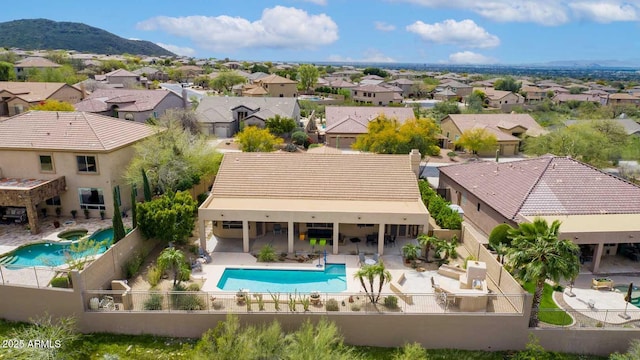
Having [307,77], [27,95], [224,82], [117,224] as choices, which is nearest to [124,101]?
[27,95]

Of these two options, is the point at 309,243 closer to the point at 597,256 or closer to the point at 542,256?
the point at 542,256

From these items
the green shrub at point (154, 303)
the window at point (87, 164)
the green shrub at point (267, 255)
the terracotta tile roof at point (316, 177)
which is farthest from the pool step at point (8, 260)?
the green shrub at point (267, 255)

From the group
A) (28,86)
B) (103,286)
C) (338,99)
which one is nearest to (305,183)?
(103,286)

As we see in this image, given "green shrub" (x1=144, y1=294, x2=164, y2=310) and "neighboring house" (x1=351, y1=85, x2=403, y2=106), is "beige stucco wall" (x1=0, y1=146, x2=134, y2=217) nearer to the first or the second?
"green shrub" (x1=144, y1=294, x2=164, y2=310)

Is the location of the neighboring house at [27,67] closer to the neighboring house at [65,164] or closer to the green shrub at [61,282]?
the neighboring house at [65,164]

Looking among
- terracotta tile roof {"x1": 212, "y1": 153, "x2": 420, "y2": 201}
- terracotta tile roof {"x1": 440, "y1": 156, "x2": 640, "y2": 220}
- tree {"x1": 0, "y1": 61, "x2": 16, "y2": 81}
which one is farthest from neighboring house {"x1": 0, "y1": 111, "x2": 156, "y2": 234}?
tree {"x1": 0, "y1": 61, "x2": 16, "y2": 81}

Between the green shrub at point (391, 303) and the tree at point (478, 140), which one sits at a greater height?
the tree at point (478, 140)

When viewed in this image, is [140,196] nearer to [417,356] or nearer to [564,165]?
[417,356]
